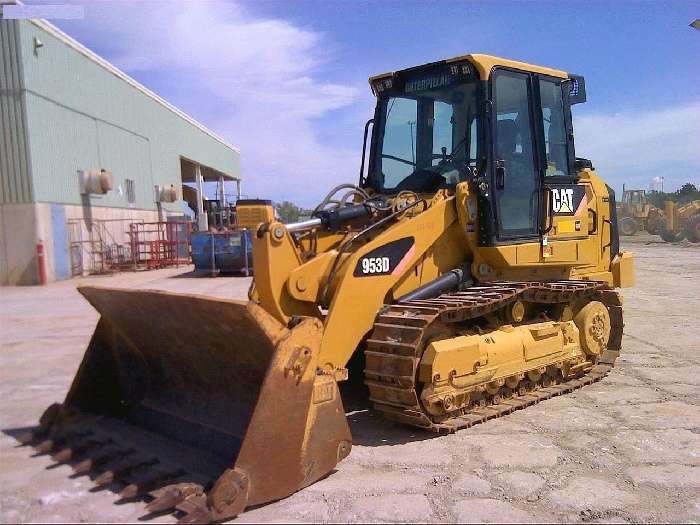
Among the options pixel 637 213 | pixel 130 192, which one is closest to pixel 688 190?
pixel 637 213

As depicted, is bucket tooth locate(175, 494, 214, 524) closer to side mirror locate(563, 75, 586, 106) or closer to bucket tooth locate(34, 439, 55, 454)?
bucket tooth locate(34, 439, 55, 454)

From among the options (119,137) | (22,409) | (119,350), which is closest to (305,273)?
(119,350)

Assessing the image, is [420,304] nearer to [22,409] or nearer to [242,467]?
[242,467]

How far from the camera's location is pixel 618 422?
5.11m

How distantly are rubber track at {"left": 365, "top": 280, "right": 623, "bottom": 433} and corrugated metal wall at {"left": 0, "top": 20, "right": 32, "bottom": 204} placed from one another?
667 inches

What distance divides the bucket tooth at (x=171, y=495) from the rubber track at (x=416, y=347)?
1653mm


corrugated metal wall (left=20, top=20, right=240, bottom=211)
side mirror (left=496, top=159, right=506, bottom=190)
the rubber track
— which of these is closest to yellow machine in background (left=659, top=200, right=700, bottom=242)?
corrugated metal wall (left=20, top=20, right=240, bottom=211)

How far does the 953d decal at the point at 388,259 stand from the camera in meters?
4.76

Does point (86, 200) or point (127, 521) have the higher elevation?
point (86, 200)

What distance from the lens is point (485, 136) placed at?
18.0 ft

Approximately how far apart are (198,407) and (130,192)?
23.2 meters

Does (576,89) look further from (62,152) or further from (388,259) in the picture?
(62,152)

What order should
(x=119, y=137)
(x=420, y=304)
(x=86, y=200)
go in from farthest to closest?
1. (x=119, y=137)
2. (x=86, y=200)
3. (x=420, y=304)

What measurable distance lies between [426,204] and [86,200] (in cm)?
1892
